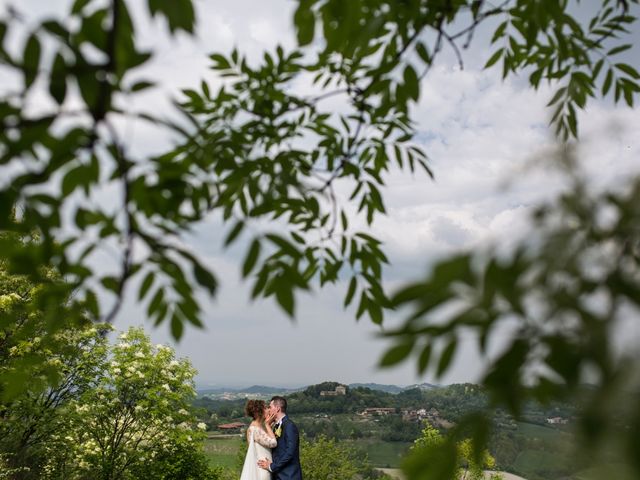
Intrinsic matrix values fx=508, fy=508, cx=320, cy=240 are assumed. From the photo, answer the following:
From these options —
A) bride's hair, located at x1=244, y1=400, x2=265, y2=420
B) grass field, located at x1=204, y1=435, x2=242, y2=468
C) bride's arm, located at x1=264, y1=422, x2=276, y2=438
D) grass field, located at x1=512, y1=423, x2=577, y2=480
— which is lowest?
grass field, located at x1=204, y1=435, x2=242, y2=468

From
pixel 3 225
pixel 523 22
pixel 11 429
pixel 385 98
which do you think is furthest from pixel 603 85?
pixel 11 429

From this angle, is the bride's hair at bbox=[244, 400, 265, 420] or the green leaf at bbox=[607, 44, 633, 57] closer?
the green leaf at bbox=[607, 44, 633, 57]

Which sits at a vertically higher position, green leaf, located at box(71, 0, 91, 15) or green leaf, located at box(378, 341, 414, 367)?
green leaf, located at box(71, 0, 91, 15)

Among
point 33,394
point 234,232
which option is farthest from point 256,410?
point 234,232

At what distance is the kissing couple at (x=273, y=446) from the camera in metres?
8.12

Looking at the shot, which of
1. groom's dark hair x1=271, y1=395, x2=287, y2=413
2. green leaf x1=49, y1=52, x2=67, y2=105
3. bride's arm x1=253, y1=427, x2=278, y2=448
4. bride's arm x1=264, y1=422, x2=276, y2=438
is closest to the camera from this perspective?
green leaf x1=49, y1=52, x2=67, y2=105

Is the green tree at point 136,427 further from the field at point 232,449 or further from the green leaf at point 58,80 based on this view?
the green leaf at point 58,80

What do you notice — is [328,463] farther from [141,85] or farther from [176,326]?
[141,85]

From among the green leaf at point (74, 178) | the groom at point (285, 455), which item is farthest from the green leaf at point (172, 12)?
the groom at point (285, 455)

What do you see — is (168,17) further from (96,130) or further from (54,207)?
(54,207)

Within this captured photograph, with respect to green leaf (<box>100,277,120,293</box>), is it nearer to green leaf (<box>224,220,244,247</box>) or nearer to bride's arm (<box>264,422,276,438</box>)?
green leaf (<box>224,220,244,247</box>)

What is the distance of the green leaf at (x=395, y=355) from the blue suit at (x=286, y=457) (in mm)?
7795

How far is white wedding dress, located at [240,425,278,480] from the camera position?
825 centimetres

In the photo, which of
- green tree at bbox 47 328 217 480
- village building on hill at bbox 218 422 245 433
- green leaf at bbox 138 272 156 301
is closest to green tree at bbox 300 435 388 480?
green tree at bbox 47 328 217 480
